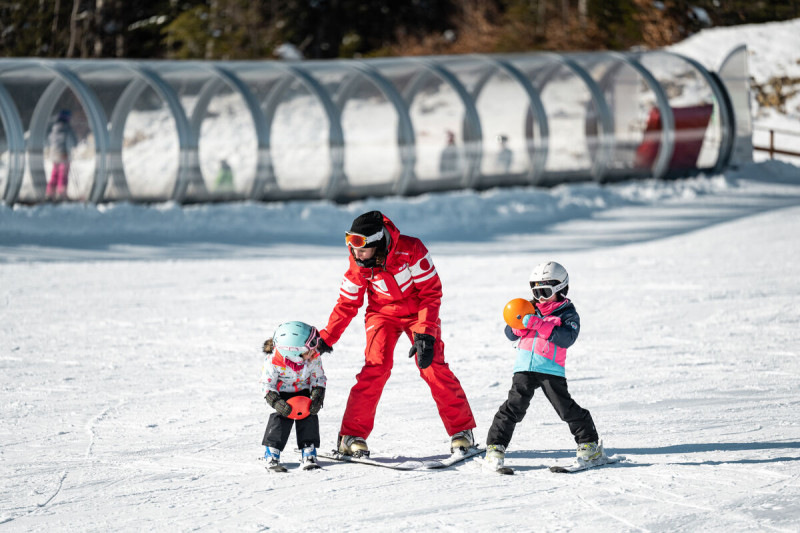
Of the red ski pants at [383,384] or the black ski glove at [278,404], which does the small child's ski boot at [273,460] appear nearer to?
the black ski glove at [278,404]

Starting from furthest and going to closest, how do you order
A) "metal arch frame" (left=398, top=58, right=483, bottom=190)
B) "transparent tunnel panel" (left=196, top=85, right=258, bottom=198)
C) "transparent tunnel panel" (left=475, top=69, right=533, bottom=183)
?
"transparent tunnel panel" (left=475, top=69, right=533, bottom=183) → "metal arch frame" (left=398, top=58, right=483, bottom=190) → "transparent tunnel panel" (left=196, top=85, right=258, bottom=198)

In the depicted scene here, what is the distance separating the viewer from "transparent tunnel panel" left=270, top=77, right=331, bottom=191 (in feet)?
54.4

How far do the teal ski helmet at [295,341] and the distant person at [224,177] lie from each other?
11023 millimetres

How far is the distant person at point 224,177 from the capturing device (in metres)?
16.3

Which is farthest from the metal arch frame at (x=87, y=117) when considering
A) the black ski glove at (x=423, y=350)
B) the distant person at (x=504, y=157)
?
the black ski glove at (x=423, y=350)

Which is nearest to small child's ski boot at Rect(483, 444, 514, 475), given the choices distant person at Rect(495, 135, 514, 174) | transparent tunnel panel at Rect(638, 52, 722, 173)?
distant person at Rect(495, 135, 514, 174)

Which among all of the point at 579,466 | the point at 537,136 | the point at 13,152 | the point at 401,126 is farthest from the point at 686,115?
the point at 579,466

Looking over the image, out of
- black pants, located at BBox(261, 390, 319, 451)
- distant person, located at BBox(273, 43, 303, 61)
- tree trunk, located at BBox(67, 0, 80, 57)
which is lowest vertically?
black pants, located at BBox(261, 390, 319, 451)

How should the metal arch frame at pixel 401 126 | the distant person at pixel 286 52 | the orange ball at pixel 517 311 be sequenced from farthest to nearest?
the distant person at pixel 286 52 → the metal arch frame at pixel 401 126 → the orange ball at pixel 517 311

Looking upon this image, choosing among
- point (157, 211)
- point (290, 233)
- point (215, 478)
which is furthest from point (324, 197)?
point (215, 478)

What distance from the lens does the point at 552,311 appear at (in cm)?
546

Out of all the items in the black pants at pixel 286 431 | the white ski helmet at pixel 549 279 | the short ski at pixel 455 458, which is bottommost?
the short ski at pixel 455 458

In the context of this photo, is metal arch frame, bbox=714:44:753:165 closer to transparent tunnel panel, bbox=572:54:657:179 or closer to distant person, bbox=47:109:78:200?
transparent tunnel panel, bbox=572:54:657:179

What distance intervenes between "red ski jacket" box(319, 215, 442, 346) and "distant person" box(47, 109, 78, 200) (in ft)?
35.5
